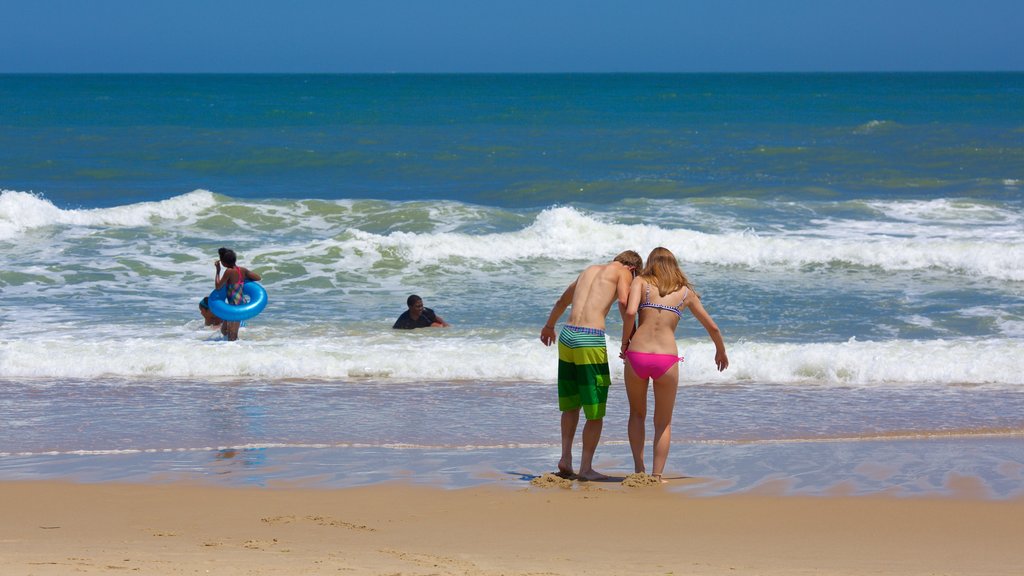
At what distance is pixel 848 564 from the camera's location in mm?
4797

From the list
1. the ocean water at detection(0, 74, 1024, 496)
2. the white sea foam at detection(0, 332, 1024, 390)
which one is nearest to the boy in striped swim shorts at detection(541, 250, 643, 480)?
the ocean water at detection(0, 74, 1024, 496)

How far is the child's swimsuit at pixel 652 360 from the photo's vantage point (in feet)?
20.3

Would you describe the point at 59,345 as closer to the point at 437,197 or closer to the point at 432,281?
the point at 432,281

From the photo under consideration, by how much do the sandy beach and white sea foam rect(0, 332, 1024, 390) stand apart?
350 centimetres

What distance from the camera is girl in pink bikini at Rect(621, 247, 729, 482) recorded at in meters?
6.19

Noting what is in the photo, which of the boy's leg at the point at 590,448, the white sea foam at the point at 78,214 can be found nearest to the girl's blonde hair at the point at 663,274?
the boy's leg at the point at 590,448

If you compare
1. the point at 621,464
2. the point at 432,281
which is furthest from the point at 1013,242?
the point at 621,464

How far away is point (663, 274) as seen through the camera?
20.4 ft

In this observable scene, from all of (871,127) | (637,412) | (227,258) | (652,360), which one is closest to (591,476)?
(637,412)

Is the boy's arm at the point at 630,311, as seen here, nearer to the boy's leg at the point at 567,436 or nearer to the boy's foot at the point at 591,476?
the boy's leg at the point at 567,436

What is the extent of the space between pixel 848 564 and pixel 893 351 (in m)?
5.62

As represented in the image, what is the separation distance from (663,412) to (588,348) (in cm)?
56

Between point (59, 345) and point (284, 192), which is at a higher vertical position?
point (284, 192)

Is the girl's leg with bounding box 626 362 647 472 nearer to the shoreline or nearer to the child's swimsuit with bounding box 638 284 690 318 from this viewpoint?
the shoreline
